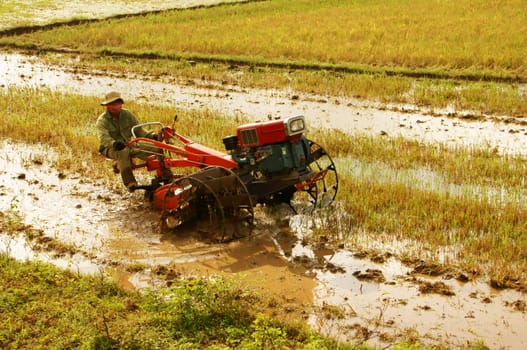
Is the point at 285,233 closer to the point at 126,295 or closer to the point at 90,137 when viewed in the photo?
the point at 126,295

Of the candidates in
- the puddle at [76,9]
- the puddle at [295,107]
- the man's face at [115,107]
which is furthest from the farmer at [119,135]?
the puddle at [76,9]

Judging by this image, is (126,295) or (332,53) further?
(332,53)

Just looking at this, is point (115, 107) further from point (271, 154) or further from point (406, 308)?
point (406, 308)

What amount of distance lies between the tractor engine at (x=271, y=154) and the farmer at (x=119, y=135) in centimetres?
108

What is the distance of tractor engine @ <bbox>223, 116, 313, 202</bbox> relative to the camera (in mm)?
6488

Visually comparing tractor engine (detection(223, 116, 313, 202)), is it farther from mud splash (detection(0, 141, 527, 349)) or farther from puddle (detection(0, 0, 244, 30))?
puddle (detection(0, 0, 244, 30))

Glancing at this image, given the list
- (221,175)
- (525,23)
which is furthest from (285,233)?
(525,23)

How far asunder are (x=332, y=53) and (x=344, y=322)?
10.7 metres

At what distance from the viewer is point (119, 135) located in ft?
25.6

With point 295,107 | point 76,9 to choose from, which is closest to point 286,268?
point 295,107

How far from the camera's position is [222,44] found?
16.9 m

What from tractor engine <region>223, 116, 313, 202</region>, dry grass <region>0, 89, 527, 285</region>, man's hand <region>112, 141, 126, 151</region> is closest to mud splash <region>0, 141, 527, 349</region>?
dry grass <region>0, 89, 527, 285</region>

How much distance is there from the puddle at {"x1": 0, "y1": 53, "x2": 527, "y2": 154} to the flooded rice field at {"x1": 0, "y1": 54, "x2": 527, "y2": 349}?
51mm

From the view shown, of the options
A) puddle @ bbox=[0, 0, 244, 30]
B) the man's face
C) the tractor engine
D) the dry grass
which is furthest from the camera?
puddle @ bbox=[0, 0, 244, 30]
